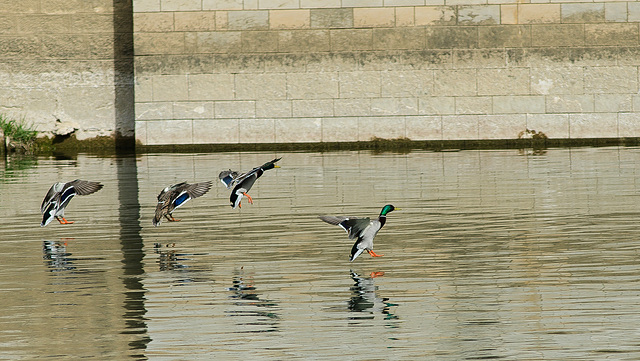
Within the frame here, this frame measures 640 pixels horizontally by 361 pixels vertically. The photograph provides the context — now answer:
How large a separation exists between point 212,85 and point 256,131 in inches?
49.2

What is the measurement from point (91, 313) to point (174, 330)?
778 millimetres

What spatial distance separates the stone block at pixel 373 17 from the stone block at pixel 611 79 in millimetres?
3885

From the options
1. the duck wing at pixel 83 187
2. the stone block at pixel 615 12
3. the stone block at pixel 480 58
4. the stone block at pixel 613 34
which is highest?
the stone block at pixel 615 12

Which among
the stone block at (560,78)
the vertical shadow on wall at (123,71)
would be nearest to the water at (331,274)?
the stone block at (560,78)

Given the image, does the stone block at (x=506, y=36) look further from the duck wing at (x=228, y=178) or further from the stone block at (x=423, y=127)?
the duck wing at (x=228, y=178)

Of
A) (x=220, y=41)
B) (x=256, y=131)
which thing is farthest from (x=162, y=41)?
(x=256, y=131)

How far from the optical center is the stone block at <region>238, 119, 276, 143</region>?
70.1 feet

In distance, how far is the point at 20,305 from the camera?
23.4 ft

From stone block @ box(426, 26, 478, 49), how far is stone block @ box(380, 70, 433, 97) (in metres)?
0.63

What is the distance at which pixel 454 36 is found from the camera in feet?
68.2

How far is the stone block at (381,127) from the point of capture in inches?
835

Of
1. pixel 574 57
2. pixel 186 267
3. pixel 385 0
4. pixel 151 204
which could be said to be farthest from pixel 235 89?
pixel 186 267

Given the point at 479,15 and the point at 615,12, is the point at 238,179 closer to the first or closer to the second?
the point at 479,15

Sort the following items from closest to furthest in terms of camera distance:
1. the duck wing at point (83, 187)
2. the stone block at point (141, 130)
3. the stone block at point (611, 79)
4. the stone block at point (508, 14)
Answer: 1. the duck wing at point (83, 187)
2. the stone block at point (508, 14)
3. the stone block at point (611, 79)
4. the stone block at point (141, 130)
